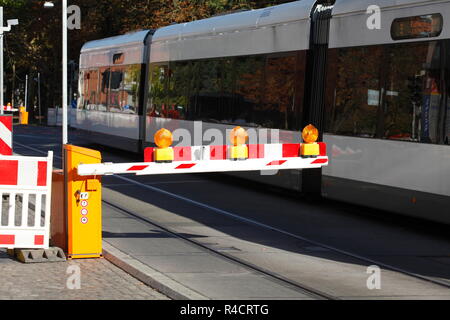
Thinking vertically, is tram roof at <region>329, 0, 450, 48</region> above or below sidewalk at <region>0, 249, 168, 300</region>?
above

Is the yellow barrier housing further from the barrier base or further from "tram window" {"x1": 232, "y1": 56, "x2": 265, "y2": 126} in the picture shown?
"tram window" {"x1": 232, "y1": 56, "x2": 265, "y2": 126}

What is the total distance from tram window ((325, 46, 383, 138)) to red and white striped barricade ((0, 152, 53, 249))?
5.81 meters

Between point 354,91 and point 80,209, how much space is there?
596 centimetres

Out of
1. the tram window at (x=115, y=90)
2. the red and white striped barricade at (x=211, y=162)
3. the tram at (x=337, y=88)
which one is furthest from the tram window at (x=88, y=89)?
the red and white striped barricade at (x=211, y=162)

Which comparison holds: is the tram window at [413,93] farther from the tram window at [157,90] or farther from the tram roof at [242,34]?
the tram window at [157,90]

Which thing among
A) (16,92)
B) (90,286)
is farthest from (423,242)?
(16,92)

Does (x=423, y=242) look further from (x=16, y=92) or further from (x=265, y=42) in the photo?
(x=16, y=92)

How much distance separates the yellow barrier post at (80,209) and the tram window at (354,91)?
5.28m

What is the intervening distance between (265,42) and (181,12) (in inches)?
1128

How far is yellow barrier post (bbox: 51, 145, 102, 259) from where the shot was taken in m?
10.7

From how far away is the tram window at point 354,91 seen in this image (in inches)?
578
